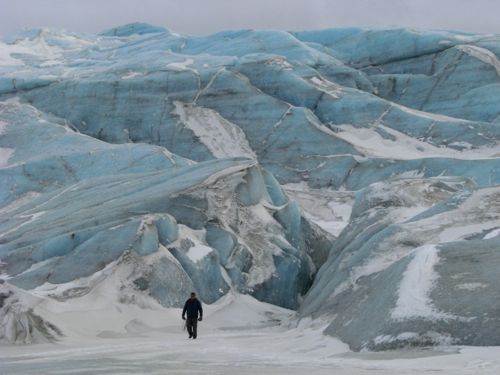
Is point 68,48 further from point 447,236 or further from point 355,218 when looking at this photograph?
point 447,236

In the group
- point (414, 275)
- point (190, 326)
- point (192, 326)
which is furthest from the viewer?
point (192, 326)

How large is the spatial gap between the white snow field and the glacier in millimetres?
481

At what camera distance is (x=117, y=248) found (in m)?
17.6

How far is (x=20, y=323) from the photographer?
12.8 metres

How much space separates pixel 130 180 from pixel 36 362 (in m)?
14.4

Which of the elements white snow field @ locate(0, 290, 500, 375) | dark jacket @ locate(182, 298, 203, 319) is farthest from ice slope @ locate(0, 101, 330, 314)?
dark jacket @ locate(182, 298, 203, 319)

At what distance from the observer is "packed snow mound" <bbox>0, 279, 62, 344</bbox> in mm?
12680

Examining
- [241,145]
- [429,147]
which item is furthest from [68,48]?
[429,147]

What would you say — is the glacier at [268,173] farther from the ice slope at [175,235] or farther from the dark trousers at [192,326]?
the dark trousers at [192,326]

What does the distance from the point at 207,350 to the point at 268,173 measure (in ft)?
39.5

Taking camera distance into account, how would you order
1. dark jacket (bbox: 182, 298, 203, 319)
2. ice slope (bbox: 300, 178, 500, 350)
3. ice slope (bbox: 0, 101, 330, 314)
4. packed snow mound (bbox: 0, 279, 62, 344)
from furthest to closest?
ice slope (bbox: 0, 101, 330, 314), dark jacket (bbox: 182, 298, 203, 319), packed snow mound (bbox: 0, 279, 62, 344), ice slope (bbox: 300, 178, 500, 350)

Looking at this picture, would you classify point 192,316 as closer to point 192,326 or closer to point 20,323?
point 192,326

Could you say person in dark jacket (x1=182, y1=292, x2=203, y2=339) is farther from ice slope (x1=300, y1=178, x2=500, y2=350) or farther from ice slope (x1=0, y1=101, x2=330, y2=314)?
ice slope (x1=0, y1=101, x2=330, y2=314)

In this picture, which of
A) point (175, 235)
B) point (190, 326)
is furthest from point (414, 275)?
point (175, 235)
